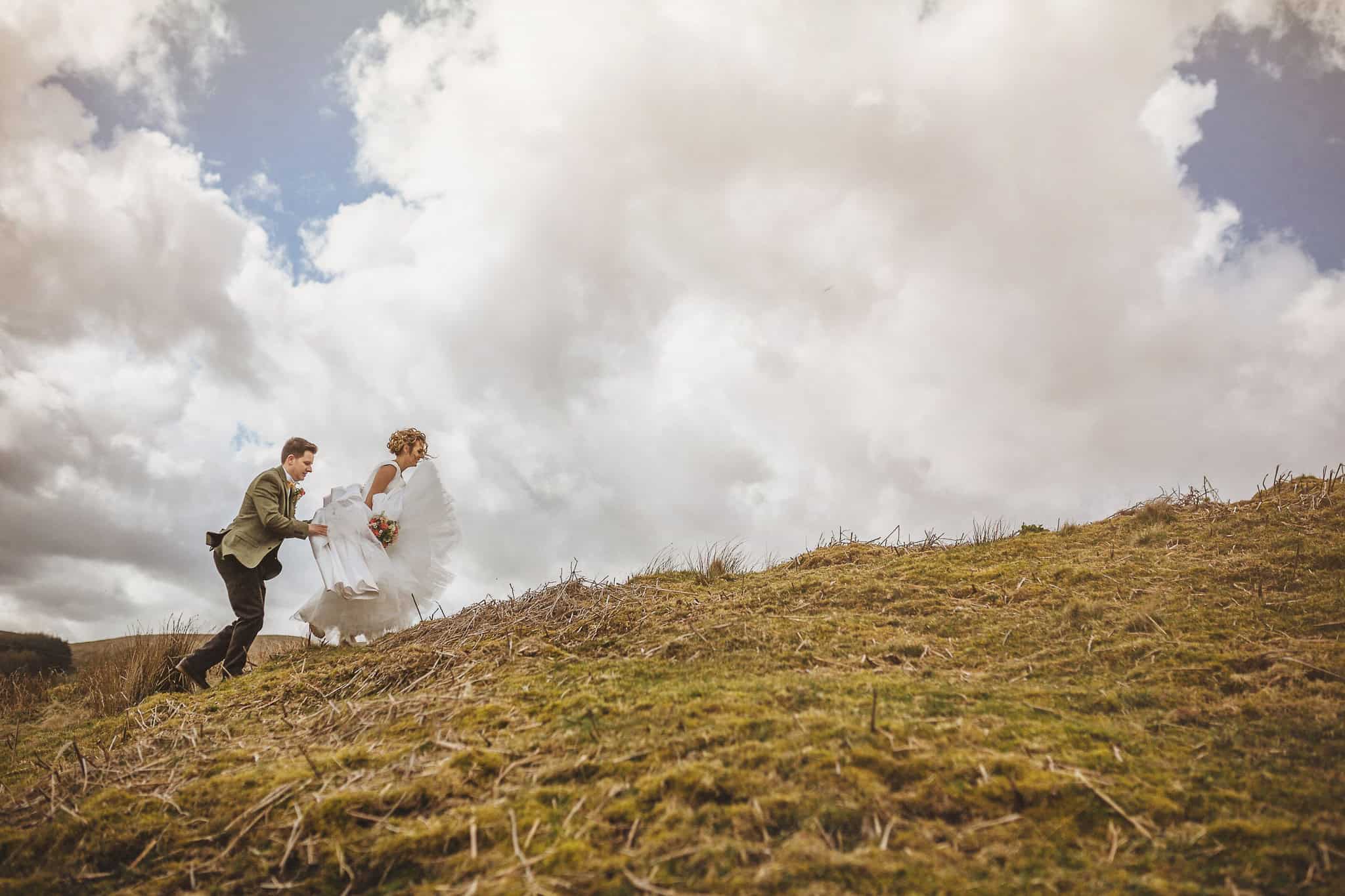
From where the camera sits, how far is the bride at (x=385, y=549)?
10094mm

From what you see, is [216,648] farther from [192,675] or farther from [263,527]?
[263,527]

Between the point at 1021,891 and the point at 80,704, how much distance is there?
39.2ft

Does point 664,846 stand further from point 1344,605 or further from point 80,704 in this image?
point 80,704

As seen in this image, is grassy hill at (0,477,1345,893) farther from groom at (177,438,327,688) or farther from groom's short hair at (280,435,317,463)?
groom's short hair at (280,435,317,463)

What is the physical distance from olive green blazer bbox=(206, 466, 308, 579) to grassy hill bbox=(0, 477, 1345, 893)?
256 centimetres

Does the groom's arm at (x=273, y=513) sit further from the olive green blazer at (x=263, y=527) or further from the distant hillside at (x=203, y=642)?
the distant hillside at (x=203, y=642)

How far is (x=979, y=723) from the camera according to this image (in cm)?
402

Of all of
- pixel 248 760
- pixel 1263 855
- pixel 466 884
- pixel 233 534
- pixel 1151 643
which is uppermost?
pixel 233 534

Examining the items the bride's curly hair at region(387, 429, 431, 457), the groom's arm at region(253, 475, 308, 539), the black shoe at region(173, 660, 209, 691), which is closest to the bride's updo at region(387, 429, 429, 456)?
the bride's curly hair at region(387, 429, 431, 457)

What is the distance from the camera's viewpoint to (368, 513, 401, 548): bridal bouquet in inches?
436

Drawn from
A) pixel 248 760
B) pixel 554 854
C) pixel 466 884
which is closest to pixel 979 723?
pixel 554 854

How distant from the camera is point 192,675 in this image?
9258 mm

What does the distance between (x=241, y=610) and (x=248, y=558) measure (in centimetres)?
63

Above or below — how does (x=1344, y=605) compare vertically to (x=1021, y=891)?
above
